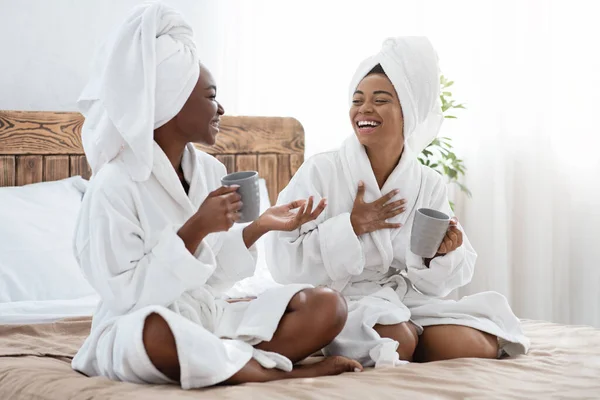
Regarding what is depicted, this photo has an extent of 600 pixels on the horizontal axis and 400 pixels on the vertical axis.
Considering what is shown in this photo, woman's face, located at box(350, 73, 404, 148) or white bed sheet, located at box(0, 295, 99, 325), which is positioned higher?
woman's face, located at box(350, 73, 404, 148)

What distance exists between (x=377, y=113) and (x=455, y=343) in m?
0.66

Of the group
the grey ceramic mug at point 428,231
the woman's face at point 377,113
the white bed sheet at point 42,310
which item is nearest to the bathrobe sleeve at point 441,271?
the grey ceramic mug at point 428,231

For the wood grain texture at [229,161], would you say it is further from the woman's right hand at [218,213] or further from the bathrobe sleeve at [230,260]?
the woman's right hand at [218,213]

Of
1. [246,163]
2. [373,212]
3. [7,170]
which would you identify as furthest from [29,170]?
[373,212]

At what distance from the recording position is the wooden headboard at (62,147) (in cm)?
308

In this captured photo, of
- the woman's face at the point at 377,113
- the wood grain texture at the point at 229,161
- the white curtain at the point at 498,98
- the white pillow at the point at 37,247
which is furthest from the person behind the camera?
the wood grain texture at the point at 229,161

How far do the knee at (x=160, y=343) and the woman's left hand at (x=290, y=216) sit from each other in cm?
40

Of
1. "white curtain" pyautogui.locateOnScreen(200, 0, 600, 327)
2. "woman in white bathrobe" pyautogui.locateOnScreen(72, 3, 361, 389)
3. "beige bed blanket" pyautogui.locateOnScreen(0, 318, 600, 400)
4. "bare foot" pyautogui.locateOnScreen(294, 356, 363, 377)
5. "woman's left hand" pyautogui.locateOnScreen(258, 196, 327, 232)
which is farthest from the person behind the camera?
"white curtain" pyautogui.locateOnScreen(200, 0, 600, 327)

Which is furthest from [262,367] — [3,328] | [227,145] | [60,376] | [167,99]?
[227,145]

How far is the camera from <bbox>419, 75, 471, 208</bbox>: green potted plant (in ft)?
12.1

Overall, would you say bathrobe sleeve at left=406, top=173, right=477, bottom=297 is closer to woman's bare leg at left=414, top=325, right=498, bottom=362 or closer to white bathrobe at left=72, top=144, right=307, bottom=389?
woman's bare leg at left=414, top=325, right=498, bottom=362

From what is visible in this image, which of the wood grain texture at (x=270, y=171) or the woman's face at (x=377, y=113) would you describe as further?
the wood grain texture at (x=270, y=171)

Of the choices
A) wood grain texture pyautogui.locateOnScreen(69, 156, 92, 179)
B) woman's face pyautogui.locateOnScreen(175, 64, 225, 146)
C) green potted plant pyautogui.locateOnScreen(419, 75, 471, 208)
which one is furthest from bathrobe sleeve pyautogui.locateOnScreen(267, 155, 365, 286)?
green potted plant pyautogui.locateOnScreen(419, 75, 471, 208)

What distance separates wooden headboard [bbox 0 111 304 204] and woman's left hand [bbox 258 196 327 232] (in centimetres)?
151
